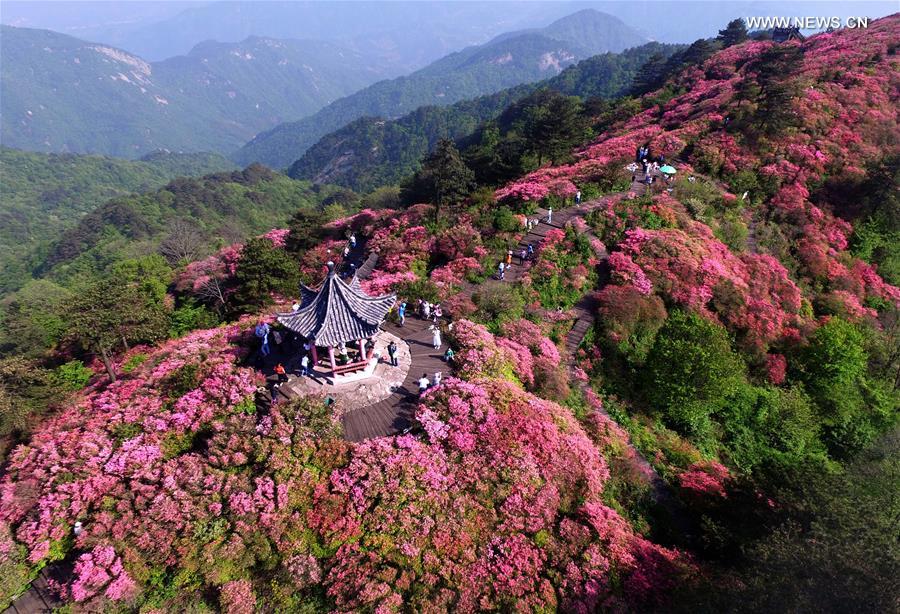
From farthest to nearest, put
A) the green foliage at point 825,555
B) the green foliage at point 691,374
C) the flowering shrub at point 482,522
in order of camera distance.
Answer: the green foliage at point 691,374, the flowering shrub at point 482,522, the green foliage at point 825,555

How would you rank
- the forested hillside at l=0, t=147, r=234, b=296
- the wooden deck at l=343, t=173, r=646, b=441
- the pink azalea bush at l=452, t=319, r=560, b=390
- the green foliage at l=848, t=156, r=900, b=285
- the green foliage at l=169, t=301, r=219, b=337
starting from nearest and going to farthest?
the wooden deck at l=343, t=173, r=646, b=441 < the pink azalea bush at l=452, t=319, r=560, b=390 < the green foliage at l=169, t=301, r=219, b=337 < the green foliage at l=848, t=156, r=900, b=285 < the forested hillside at l=0, t=147, r=234, b=296

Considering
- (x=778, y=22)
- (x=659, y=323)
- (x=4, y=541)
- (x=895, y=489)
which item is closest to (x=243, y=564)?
(x=4, y=541)

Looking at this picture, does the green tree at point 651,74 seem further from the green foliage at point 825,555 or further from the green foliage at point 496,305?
the green foliage at point 825,555

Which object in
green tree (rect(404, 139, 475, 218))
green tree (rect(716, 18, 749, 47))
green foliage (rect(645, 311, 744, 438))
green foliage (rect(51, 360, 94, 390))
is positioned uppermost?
green tree (rect(716, 18, 749, 47))

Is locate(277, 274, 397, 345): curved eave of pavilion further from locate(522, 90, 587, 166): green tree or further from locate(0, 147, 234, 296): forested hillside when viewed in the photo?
locate(0, 147, 234, 296): forested hillside

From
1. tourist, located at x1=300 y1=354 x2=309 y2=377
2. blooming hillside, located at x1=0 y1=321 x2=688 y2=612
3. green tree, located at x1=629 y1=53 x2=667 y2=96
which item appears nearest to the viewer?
blooming hillside, located at x1=0 y1=321 x2=688 y2=612

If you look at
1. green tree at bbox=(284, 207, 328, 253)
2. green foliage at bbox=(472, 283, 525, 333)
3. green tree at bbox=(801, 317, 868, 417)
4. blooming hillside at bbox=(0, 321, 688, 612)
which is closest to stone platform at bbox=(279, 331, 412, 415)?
blooming hillside at bbox=(0, 321, 688, 612)

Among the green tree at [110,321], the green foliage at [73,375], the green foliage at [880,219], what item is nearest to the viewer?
the green tree at [110,321]

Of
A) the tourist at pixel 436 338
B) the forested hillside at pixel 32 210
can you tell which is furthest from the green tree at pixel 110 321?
the forested hillside at pixel 32 210
